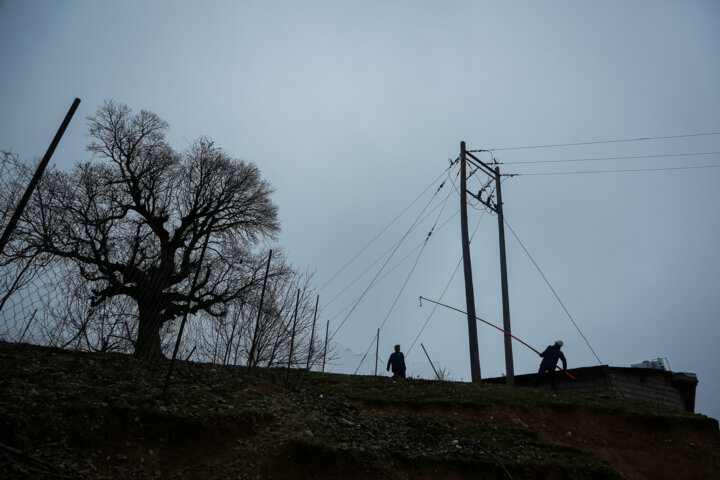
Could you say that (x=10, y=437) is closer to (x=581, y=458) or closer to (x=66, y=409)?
(x=66, y=409)

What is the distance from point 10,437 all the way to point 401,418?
23.2 ft

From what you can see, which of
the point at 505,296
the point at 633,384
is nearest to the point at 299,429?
the point at 505,296

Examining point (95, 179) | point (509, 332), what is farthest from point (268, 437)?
point (95, 179)

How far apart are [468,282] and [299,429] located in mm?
9690

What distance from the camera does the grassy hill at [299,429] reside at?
5.99m

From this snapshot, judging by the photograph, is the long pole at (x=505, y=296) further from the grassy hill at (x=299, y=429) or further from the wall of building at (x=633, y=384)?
the wall of building at (x=633, y=384)

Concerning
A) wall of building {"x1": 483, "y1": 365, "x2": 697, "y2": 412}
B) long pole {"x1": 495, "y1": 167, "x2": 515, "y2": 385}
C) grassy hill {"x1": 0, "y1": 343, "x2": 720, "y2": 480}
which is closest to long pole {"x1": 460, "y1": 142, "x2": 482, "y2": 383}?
long pole {"x1": 495, "y1": 167, "x2": 515, "y2": 385}

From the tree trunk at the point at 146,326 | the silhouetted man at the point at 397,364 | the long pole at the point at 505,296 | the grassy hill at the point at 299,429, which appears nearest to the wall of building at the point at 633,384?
the long pole at the point at 505,296

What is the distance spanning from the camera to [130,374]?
8562mm

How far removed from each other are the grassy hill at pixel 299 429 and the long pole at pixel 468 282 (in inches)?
93.1

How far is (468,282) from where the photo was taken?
51.9 feet

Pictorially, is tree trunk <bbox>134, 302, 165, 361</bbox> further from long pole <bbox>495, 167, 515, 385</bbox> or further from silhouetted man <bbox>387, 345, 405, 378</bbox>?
long pole <bbox>495, 167, 515, 385</bbox>

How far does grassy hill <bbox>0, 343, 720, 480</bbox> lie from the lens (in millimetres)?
5992

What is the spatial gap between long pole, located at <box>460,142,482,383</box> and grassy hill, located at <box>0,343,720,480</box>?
2.37 metres
